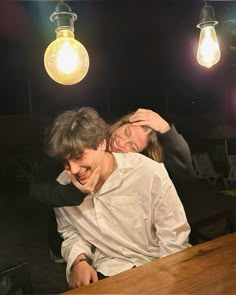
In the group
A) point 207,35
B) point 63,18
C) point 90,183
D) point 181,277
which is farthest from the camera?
point 207,35

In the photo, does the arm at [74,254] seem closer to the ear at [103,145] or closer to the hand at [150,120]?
the ear at [103,145]

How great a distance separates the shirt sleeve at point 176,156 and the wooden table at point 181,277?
434 mm

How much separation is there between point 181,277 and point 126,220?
0.42m

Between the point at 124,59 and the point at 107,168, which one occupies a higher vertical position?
the point at 124,59

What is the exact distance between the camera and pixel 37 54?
193 centimetres

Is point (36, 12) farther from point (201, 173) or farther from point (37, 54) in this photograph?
point (201, 173)

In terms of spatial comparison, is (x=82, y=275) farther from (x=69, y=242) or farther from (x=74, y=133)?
(x=74, y=133)

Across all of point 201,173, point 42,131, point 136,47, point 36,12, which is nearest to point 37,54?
point 36,12

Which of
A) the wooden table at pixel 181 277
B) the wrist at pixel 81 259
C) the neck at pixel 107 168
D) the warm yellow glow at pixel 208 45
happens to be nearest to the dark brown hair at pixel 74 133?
the neck at pixel 107 168

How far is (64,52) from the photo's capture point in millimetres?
1810

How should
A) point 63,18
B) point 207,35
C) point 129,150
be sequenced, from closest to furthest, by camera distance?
point 63,18 → point 129,150 → point 207,35

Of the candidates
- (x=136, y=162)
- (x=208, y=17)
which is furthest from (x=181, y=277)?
(x=208, y=17)

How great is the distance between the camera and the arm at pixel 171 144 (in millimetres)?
2135

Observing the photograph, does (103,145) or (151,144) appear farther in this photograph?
(151,144)
